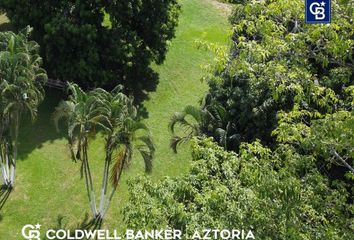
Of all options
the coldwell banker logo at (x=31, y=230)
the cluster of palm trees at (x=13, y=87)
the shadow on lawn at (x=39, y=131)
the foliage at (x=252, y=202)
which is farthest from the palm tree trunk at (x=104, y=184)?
the foliage at (x=252, y=202)

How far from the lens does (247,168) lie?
1253 cm

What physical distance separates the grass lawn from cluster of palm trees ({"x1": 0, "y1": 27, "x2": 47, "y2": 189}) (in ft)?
5.13

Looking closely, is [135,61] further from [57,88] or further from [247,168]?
[247,168]

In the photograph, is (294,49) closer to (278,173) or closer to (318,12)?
(318,12)

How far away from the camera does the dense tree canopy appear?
2702 centimetres

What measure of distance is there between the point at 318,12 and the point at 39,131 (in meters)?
18.8

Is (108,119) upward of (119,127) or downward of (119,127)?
upward

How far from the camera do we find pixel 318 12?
13.7m

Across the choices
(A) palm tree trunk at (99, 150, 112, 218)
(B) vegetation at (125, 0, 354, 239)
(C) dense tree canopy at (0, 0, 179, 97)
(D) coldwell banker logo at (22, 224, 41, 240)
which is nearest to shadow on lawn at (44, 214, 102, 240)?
(A) palm tree trunk at (99, 150, 112, 218)

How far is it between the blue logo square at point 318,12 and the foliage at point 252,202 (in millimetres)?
3897

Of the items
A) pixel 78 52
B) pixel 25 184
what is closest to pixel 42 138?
pixel 25 184

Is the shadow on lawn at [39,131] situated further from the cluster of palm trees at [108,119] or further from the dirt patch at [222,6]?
the dirt patch at [222,6]

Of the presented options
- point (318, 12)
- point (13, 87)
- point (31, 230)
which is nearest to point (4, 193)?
point (31, 230)

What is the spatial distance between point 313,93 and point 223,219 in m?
4.81
